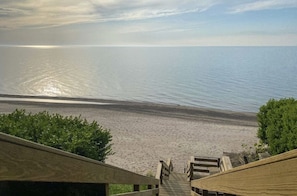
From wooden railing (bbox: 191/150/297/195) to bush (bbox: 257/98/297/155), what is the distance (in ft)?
26.0

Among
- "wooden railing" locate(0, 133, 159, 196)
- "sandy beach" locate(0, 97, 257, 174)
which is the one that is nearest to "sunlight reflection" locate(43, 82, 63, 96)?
"sandy beach" locate(0, 97, 257, 174)

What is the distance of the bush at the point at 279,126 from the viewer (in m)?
9.61

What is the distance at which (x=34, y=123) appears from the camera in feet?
19.9

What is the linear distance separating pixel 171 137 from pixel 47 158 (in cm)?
2057

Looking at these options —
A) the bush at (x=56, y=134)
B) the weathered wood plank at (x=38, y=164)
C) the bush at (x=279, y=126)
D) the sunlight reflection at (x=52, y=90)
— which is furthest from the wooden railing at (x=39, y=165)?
the sunlight reflection at (x=52, y=90)

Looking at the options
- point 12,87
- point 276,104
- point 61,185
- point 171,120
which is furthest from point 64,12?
point 61,185

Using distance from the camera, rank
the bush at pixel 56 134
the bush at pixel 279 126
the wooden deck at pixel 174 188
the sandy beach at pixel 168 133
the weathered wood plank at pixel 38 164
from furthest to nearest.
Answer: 1. the sandy beach at pixel 168 133
2. the bush at pixel 279 126
3. the wooden deck at pixel 174 188
4. the bush at pixel 56 134
5. the weathered wood plank at pixel 38 164

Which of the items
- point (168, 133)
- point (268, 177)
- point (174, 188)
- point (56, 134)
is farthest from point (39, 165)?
point (168, 133)

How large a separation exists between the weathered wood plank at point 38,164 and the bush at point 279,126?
8.23 m

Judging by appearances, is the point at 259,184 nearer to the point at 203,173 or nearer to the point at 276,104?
the point at 203,173

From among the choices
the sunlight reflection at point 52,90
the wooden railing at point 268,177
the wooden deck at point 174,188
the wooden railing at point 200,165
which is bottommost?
the wooden deck at point 174,188

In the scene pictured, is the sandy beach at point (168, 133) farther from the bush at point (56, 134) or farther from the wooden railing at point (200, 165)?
the bush at point (56, 134)

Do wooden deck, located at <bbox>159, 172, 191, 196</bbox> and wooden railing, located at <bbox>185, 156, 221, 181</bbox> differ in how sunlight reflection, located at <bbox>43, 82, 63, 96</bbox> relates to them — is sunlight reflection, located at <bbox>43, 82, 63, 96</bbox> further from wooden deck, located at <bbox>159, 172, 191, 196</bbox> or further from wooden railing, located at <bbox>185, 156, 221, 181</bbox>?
wooden deck, located at <bbox>159, 172, 191, 196</bbox>

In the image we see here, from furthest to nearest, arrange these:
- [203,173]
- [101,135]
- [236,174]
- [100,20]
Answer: [100,20], [203,173], [101,135], [236,174]
